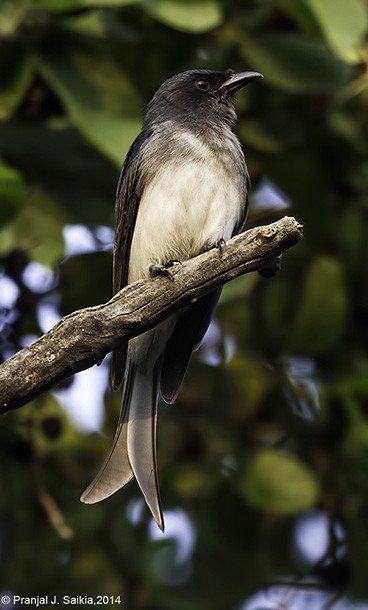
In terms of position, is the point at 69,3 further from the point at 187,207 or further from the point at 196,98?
the point at 196,98

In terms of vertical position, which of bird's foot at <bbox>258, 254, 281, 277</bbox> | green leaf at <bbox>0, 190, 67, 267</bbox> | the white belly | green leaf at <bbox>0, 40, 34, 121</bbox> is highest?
green leaf at <bbox>0, 40, 34, 121</bbox>

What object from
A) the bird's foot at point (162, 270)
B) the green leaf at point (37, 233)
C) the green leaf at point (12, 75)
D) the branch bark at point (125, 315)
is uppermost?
the green leaf at point (12, 75)

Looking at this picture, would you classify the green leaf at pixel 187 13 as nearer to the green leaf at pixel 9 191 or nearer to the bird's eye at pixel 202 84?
the bird's eye at pixel 202 84

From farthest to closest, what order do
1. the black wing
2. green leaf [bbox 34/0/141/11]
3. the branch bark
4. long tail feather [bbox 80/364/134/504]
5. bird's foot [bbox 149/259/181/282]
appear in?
the black wing < green leaf [bbox 34/0/141/11] < long tail feather [bbox 80/364/134/504] < bird's foot [bbox 149/259/181/282] < the branch bark

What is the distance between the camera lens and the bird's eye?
4754 millimetres

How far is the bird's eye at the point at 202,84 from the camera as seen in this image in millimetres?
4754

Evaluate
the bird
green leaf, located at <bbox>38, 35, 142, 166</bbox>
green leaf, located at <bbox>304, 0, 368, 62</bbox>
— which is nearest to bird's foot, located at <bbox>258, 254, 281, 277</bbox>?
the bird

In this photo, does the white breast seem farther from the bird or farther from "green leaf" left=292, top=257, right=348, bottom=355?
"green leaf" left=292, top=257, right=348, bottom=355

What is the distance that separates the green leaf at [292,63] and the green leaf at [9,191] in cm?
124

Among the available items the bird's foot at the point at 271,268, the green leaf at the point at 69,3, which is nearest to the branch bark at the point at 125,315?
the bird's foot at the point at 271,268

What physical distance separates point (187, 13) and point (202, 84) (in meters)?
0.75

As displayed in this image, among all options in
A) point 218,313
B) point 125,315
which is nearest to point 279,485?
point 218,313

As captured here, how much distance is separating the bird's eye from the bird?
209 mm

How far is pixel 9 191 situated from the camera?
12.0ft
